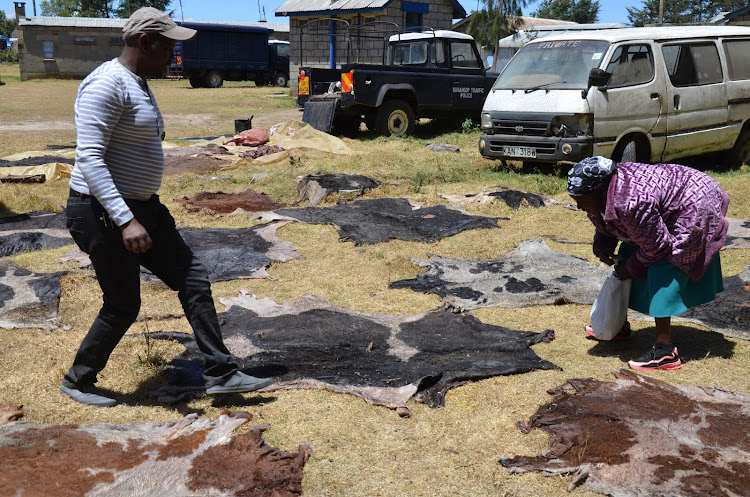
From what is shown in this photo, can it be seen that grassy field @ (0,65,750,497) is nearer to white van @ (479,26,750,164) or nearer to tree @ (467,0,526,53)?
white van @ (479,26,750,164)

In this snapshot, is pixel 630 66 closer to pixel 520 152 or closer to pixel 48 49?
pixel 520 152

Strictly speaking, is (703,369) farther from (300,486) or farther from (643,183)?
(300,486)

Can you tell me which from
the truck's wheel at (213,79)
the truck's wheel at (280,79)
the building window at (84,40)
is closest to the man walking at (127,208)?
the truck's wheel at (213,79)

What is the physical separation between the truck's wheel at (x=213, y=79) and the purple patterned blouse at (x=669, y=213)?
30.1 m

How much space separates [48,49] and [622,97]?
34.4 m

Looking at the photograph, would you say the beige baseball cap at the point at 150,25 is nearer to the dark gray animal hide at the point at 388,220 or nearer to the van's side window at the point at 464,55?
the dark gray animal hide at the point at 388,220

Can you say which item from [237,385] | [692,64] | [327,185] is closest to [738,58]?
[692,64]

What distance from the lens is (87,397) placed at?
3.39 meters

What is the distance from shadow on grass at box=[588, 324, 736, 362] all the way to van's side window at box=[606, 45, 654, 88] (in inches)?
206

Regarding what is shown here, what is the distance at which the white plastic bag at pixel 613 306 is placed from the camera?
4.00 metres

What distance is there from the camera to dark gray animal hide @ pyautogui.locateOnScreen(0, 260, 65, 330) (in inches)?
177

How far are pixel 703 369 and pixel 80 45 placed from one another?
38701mm

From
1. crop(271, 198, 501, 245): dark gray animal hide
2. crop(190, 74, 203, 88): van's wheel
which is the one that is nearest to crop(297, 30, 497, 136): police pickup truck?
crop(271, 198, 501, 245): dark gray animal hide

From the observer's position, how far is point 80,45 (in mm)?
37062
